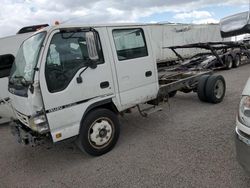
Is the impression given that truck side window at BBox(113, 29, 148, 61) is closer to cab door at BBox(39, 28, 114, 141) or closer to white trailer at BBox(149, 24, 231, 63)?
cab door at BBox(39, 28, 114, 141)

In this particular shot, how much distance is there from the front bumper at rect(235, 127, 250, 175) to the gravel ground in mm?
663

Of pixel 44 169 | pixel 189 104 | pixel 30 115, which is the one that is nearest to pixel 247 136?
pixel 30 115

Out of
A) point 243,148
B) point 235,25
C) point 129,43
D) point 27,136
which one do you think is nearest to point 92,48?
point 129,43

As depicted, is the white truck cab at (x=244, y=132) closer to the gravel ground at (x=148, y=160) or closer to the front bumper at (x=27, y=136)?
the gravel ground at (x=148, y=160)

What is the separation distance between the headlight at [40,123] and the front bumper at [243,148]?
2.58m

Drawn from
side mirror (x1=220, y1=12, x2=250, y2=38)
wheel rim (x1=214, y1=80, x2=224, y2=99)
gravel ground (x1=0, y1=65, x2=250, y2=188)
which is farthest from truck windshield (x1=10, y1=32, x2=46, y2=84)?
wheel rim (x1=214, y1=80, x2=224, y2=99)

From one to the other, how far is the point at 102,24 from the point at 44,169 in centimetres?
261

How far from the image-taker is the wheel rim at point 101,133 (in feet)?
13.6

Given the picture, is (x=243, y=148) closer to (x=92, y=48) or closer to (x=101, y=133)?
(x=101, y=133)

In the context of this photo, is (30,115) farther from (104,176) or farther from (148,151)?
(148,151)

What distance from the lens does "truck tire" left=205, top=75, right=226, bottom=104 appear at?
6.44m

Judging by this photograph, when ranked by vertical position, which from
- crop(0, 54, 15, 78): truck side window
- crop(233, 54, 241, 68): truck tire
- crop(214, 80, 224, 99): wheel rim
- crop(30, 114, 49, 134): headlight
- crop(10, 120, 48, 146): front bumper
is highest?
crop(0, 54, 15, 78): truck side window

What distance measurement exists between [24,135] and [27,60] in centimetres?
121

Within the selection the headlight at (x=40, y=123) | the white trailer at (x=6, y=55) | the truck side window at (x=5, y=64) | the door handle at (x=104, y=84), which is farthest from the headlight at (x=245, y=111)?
the truck side window at (x=5, y=64)
